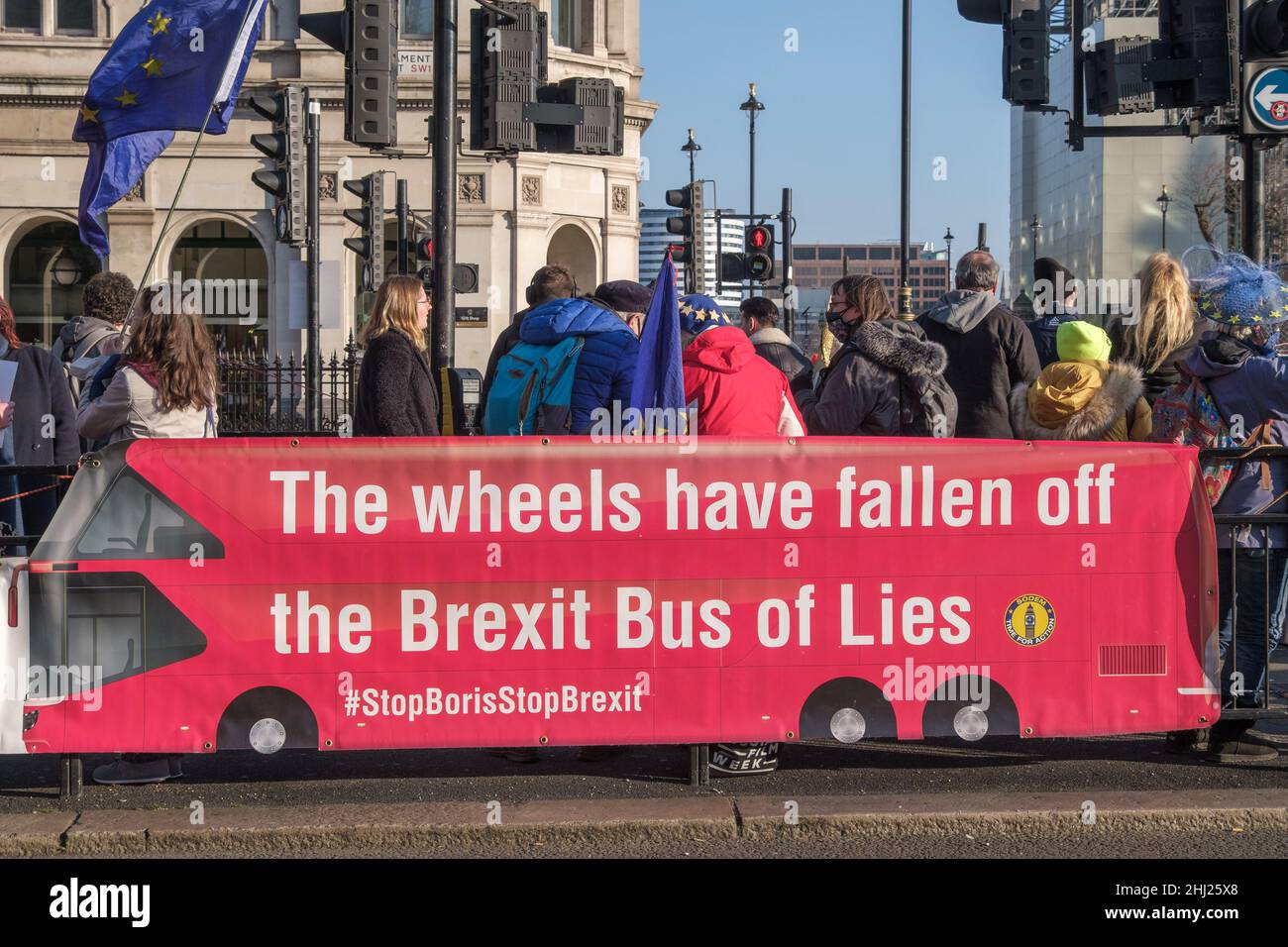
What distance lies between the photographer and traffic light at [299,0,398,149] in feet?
37.4

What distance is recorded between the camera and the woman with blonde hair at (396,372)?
24.8 feet

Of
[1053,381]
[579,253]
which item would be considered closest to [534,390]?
[1053,381]

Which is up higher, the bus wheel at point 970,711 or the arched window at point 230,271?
the arched window at point 230,271

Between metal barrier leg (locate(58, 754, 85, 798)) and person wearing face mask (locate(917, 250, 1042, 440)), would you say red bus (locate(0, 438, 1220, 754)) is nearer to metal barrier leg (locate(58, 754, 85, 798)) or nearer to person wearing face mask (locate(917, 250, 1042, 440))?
metal barrier leg (locate(58, 754, 85, 798))

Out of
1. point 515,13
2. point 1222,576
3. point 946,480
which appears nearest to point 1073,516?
point 946,480

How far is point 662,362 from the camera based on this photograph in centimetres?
663

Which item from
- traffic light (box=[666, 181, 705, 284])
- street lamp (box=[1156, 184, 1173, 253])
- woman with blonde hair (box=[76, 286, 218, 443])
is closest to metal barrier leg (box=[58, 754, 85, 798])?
woman with blonde hair (box=[76, 286, 218, 443])

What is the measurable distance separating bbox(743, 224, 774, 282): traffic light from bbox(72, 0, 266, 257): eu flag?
46.7 ft

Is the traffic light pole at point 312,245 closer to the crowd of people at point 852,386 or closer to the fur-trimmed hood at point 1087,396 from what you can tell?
the crowd of people at point 852,386

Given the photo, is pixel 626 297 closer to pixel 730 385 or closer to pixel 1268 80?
pixel 730 385

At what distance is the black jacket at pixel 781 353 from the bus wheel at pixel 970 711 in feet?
12.9

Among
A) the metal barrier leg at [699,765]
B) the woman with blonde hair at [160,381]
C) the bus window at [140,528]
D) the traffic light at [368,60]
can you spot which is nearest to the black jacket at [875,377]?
the metal barrier leg at [699,765]

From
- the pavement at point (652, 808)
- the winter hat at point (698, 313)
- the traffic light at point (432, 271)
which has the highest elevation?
the traffic light at point (432, 271)

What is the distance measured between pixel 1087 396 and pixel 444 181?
15.5 ft
